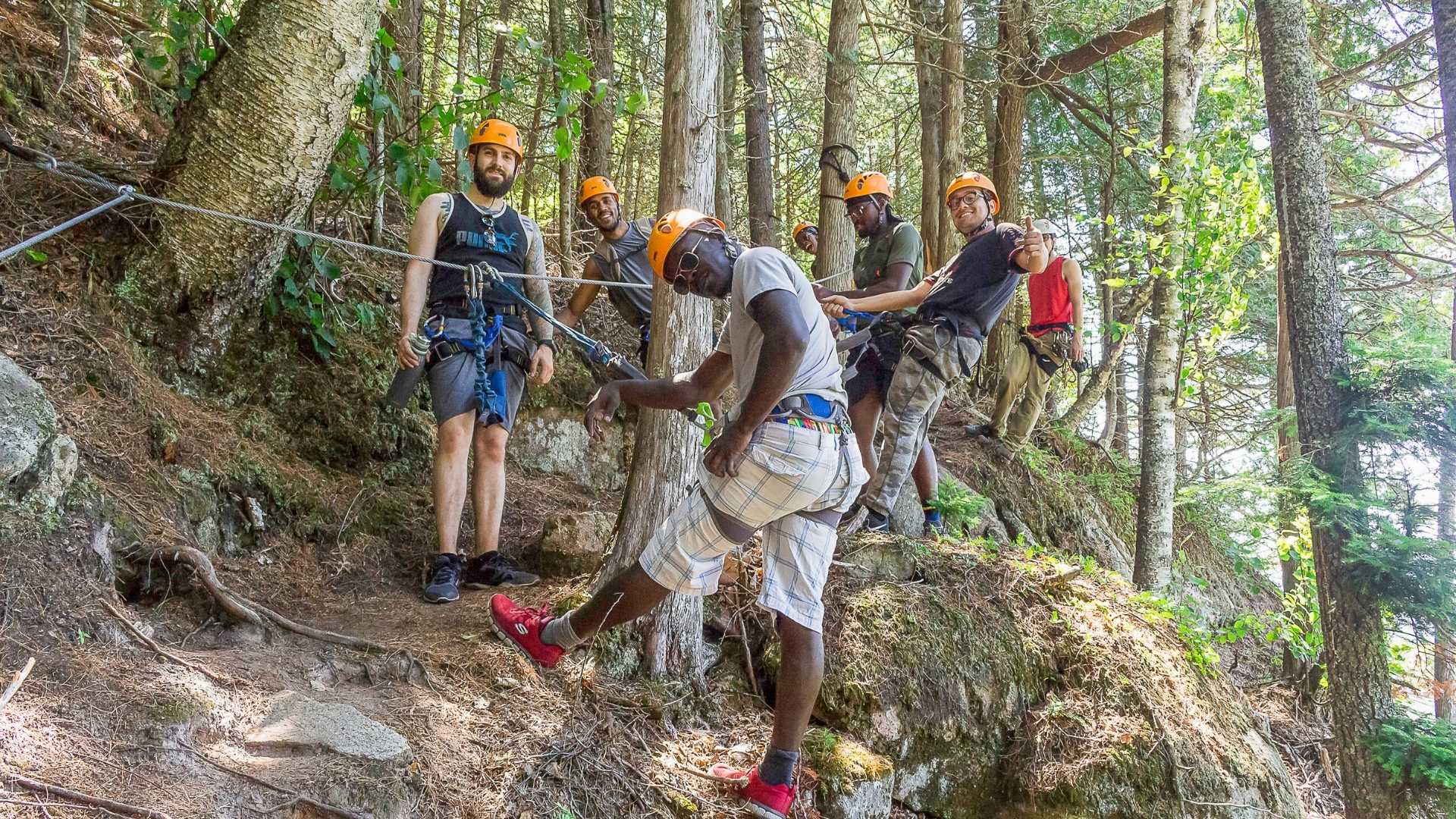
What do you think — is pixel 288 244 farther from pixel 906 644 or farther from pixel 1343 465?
pixel 1343 465

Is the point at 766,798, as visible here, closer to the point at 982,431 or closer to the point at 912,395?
the point at 912,395

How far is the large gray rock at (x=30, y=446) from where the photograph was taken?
3057mm

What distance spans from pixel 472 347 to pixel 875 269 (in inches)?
106

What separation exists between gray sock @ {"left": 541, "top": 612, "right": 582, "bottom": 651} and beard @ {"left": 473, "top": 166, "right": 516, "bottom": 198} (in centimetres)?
232

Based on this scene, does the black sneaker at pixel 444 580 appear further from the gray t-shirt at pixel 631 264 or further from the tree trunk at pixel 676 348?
the gray t-shirt at pixel 631 264

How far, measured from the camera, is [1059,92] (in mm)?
10953

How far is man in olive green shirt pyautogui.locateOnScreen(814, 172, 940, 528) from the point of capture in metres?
5.69

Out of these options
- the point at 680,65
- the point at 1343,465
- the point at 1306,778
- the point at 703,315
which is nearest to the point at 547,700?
the point at 703,315

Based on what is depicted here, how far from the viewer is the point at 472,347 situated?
4.57 metres

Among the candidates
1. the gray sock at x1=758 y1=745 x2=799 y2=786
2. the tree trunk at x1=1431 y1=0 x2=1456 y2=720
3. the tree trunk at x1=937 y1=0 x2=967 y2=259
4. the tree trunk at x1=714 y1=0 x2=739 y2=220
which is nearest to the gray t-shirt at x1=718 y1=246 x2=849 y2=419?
the gray sock at x1=758 y1=745 x2=799 y2=786

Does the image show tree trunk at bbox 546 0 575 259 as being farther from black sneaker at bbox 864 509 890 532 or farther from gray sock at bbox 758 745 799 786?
gray sock at bbox 758 745 799 786

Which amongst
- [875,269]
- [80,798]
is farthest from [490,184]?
[80,798]

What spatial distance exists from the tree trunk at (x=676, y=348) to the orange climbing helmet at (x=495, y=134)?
0.88 m

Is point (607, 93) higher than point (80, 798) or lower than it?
higher
